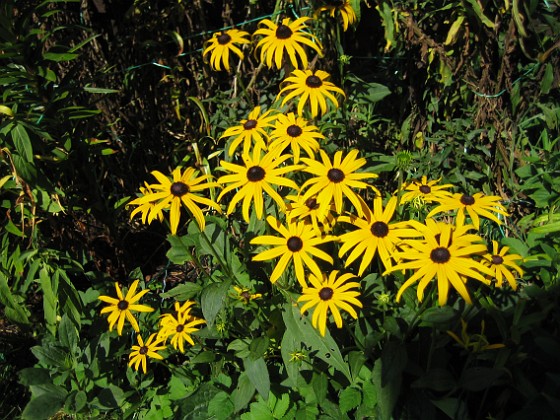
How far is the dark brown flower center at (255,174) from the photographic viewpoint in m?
1.58

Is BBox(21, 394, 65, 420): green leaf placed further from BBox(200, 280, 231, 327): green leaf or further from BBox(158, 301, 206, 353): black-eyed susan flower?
BBox(200, 280, 231, 327): green leaf

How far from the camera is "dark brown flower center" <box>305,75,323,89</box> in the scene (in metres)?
1.88

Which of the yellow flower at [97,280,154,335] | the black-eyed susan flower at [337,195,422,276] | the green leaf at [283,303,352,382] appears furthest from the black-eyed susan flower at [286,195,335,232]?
the yellow flower at [97,280,154,335]

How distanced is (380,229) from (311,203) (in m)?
0.27

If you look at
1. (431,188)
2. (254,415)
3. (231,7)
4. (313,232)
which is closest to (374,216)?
(313,232)

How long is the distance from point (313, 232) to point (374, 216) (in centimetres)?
21

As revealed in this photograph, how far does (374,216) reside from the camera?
1.62 m

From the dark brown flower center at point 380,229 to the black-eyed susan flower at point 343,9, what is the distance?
107cm

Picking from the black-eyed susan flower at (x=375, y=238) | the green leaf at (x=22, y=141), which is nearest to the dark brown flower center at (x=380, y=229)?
the black-eyed susan flower at (x=375, y=238)

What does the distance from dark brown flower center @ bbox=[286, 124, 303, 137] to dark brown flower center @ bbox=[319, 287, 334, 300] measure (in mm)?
549

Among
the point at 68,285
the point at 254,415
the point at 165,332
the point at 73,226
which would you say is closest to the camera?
the point at 254,415

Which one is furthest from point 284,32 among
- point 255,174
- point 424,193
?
point 424,193

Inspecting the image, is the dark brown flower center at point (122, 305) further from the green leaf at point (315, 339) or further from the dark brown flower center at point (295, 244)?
the dark brown flower center at point (295, 244)

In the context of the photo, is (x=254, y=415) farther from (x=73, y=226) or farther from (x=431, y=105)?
(x=431, y=105)
